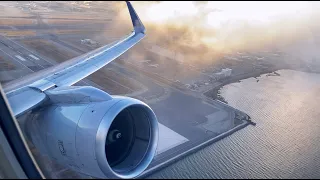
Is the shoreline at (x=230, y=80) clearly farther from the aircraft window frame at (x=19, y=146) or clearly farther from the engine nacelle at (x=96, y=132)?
the aircraft window frame at (x=19, y=146)

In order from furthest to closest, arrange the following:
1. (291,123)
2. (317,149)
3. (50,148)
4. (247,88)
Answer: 1. (247,88)
2. (291,123)
3. (317,149)
4. (50,148)

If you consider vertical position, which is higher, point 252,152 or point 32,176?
point 32,176

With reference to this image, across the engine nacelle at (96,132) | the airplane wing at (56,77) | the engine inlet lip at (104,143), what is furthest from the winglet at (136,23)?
the engine inlet lip at (104,143)

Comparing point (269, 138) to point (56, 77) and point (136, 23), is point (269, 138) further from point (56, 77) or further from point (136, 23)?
point (56, 77)

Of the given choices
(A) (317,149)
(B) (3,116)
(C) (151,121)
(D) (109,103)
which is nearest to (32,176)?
(B) (3,116)

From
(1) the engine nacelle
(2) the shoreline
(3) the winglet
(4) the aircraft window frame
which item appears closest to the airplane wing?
(3) the winglet

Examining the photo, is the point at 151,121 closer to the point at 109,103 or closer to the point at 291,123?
the point at 109,103
